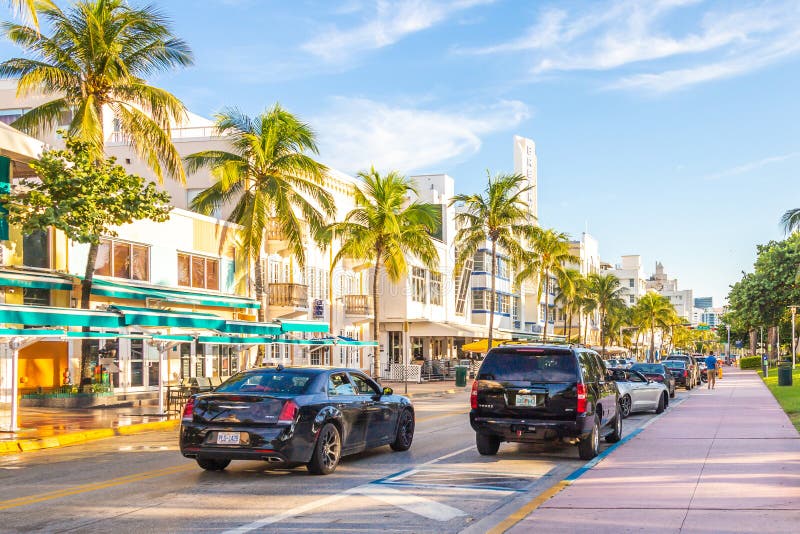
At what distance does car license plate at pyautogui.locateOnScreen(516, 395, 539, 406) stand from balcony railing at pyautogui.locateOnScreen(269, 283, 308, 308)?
24.4 metres

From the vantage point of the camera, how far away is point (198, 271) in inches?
1314

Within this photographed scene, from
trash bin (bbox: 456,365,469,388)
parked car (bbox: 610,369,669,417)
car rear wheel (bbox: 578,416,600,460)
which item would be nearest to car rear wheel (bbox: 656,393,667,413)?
parked car (bbox: 610,369,669,417)

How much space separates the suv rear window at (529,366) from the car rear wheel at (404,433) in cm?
165

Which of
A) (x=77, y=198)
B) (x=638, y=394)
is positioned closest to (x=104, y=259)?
(x=77, y=198)

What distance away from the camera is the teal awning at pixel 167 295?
26734 mm

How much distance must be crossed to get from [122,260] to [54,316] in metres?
10.2

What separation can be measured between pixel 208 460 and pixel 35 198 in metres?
12.2

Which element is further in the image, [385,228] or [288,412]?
[385,228]

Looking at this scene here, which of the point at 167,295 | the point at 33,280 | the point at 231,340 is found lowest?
the point at 231,340

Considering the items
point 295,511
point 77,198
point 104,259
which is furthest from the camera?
point 104,259

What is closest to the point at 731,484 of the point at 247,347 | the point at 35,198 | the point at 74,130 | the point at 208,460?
the point at 208,460

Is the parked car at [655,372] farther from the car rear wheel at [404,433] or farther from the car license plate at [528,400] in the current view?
the car license plate at [528,400]

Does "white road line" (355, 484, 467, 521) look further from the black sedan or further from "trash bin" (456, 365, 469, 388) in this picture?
"trash bin" (456, 365, 469, 388)

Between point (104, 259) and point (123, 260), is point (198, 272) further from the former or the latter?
point (104, 259)
